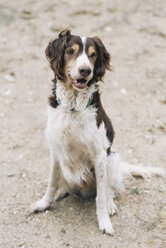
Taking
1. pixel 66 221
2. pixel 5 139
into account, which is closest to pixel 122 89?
pixel 5 139

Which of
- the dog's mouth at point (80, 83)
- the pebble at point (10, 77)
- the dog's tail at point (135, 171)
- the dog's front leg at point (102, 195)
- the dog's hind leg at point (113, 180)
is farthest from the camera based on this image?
the pebble at point (10, 77)

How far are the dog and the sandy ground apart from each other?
226mm

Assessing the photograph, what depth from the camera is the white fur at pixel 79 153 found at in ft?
10.3

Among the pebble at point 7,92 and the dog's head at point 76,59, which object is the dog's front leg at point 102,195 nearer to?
the dog's head at point 76,59

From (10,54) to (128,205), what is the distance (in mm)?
3948

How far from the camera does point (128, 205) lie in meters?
3.68

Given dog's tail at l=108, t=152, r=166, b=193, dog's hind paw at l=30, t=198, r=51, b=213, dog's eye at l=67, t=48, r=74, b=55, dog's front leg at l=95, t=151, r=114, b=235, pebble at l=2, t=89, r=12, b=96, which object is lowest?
pebble at l=2, t=89, r=12, b=96

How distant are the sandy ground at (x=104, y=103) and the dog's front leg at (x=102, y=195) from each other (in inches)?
3.6

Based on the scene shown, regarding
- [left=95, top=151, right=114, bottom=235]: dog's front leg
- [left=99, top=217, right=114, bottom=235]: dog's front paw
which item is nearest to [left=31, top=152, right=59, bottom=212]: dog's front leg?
[left=95, top=151, right=114, bottom=235]: dog's front leg

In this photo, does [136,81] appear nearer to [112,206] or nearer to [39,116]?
[39,116]

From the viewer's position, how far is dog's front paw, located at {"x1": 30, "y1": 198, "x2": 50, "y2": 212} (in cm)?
357

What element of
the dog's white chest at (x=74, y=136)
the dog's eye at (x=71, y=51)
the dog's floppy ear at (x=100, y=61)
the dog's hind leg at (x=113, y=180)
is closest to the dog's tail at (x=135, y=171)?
the dog's hind leg at (x=113, y=180)

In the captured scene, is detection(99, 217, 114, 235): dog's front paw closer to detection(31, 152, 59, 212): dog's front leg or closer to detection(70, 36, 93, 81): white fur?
detection(31, 152, 59, 212): dog's front leg

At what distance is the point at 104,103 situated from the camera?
5.45 meters
